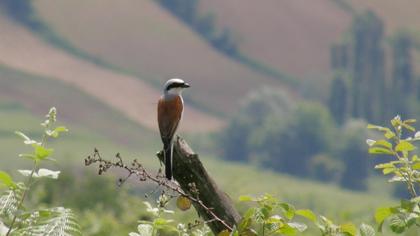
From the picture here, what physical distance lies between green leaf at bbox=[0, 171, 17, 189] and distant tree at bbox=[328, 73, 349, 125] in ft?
605

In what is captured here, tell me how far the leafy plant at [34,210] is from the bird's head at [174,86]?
2386 mm

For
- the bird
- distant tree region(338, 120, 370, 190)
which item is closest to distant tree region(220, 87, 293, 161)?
distant tree region(338, 120, 370, 190)

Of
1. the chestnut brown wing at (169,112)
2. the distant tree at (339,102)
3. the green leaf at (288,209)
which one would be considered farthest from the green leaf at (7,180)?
the distant tree at (339,102)

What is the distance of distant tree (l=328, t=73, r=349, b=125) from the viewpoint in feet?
617

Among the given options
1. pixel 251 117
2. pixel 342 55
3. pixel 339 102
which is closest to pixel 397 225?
pixel 251 117

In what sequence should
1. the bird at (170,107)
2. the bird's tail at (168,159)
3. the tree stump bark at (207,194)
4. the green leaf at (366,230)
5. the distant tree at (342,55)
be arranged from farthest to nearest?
1. the distant tree at (342,55)
2. the bird at (170,107)
3. the bird's tail at (168,159)
4. the tree stump bark at (207,194)
5. the green leaf at (366,230)

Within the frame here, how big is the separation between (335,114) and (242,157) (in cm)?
2036

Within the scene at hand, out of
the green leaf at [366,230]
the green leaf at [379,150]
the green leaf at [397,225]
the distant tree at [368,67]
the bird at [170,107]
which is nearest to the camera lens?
the green leaf at [397,225]

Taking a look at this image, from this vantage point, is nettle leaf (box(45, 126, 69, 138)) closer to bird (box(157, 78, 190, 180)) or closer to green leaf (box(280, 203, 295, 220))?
green leaf (box(280, 203, 295, 220))

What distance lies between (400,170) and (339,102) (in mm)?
189261

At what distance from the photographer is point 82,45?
186625mm

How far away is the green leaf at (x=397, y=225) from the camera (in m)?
3.04

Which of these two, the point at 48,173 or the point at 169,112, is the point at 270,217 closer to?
the point at 48,173

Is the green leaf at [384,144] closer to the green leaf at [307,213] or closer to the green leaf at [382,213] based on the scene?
the green leaf at [382,213]
